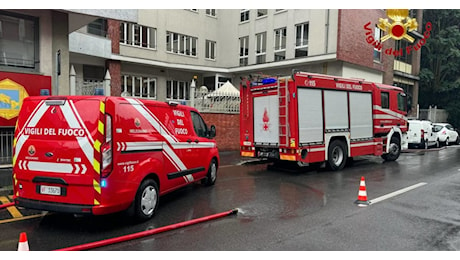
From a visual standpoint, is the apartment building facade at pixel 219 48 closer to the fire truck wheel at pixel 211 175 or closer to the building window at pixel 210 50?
the building window at pixel 210 50

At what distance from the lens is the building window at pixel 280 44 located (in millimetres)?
23734

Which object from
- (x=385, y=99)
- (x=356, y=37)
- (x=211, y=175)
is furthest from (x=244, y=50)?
(x=211, y=175)

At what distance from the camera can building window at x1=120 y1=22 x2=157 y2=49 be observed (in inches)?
843

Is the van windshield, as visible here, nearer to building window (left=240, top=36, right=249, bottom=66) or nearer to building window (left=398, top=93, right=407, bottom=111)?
building window (left=398, top=93, right=407, bottom=111)

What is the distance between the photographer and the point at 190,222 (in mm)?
5492

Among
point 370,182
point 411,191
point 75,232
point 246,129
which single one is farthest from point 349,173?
point 75,232

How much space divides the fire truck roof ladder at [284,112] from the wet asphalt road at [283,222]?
1.55m

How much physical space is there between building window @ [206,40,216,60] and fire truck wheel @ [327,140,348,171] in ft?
56.2

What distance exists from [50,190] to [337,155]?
874 cm

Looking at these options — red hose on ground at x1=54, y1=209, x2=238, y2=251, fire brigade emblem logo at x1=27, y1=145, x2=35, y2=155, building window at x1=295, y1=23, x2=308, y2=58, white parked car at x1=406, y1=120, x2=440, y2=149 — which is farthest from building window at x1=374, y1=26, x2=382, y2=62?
fire brigade emblem logo at x1=27, y1=145, x2=35, y2=155

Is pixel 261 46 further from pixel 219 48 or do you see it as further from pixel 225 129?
pixel 225 129

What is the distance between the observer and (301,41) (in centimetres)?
2264

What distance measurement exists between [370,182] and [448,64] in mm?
26844

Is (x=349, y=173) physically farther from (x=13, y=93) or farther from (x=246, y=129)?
(x=13, y=93)
